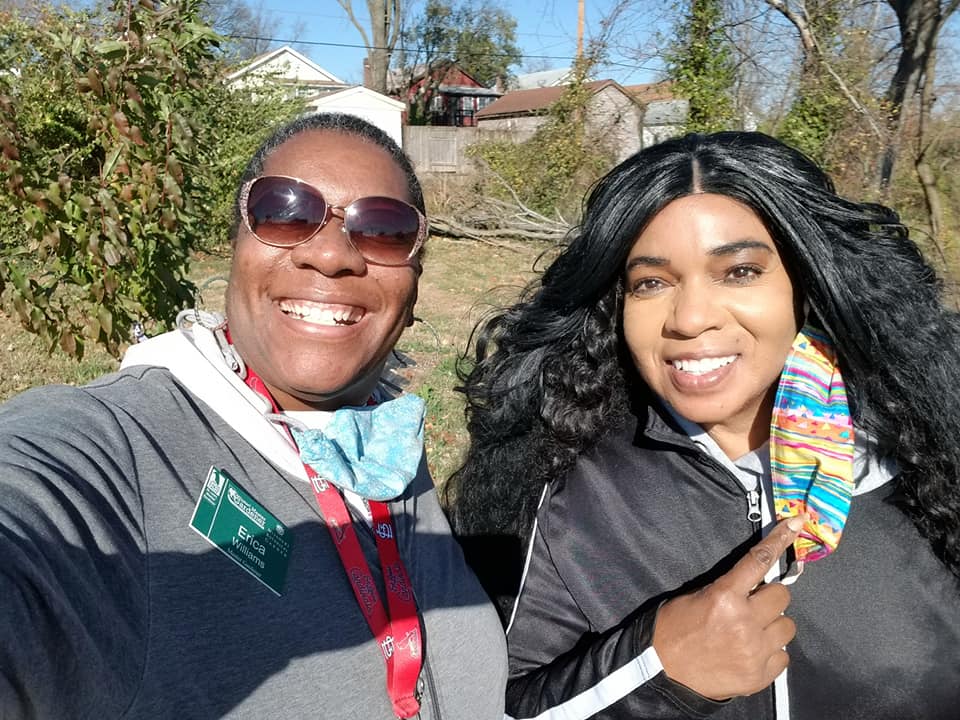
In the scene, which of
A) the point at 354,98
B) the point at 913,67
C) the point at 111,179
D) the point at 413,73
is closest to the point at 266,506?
the point at 111,179

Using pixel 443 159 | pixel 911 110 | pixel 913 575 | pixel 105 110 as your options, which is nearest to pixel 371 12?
pixel 443 159

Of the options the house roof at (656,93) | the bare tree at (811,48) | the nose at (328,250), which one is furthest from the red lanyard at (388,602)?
the house roof at (656,93)

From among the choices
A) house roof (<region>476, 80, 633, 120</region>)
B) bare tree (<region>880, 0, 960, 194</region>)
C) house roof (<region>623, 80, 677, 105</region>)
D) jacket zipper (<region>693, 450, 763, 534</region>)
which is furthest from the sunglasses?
house roof (<region>476, 80, 633, 120</region>)

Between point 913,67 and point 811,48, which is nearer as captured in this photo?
point 913,67

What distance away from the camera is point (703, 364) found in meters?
1.84

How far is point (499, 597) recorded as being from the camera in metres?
2.22

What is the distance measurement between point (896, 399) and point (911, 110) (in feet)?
23.0

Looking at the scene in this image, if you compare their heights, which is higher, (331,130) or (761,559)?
(331,130)

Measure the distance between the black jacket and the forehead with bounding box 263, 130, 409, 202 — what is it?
0.92 meters

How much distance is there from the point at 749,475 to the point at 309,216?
1.25m

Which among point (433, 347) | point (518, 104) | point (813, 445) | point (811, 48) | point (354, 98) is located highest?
point (518, 104)

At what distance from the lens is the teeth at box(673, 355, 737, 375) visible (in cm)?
183

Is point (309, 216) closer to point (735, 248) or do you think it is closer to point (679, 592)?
point (735, 248)

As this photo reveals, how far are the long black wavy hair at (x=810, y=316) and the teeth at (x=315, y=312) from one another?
27.6 inches
